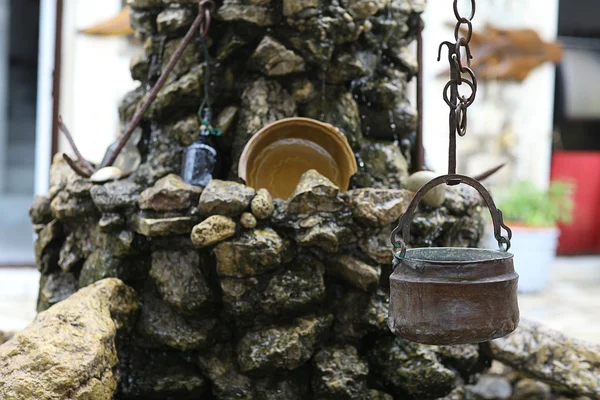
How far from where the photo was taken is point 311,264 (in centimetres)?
317

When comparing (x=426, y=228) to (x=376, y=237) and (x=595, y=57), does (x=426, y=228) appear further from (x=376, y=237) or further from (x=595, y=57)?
(x=595, y=57)

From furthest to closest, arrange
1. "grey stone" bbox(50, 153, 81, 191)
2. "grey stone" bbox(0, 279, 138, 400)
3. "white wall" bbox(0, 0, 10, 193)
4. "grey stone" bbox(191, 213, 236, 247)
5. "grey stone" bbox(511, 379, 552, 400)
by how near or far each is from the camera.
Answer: "white wall" bbox(0, 0, 10, 193) → "grey stone" bbox(511, 379, 552, 400) → "grey stone" bbox(50, 153, 81, 191) → "grey stone" bbox(191, 213, 236, 247) → "grey stone" bbox(0, 279, 138, 400)

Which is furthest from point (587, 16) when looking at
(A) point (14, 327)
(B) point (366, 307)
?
(A) point (14, 327)

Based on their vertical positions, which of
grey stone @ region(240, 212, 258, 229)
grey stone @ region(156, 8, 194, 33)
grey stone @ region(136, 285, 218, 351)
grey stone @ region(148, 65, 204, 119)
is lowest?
grey stone @ region(136, 285, 218, 351)

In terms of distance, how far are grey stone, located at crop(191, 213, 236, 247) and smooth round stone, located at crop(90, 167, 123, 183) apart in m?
0.77

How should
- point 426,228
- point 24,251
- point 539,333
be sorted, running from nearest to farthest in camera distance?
1. point 426,228
2. point 539,333
3. point 24,251

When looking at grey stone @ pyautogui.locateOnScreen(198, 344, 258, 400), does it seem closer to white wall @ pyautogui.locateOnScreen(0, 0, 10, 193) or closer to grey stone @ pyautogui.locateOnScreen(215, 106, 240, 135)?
grey stone @ pyautogui.locateOnScreen(215, 106, 240, 135)

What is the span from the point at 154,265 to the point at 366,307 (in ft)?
3.56

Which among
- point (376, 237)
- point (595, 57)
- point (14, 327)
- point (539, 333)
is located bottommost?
point (14, 327)

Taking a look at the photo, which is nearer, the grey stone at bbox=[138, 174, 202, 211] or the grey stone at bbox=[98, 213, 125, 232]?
the grey stone at bbox=[138, 174, 202, 211]

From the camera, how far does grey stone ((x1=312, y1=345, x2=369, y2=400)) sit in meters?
3.13

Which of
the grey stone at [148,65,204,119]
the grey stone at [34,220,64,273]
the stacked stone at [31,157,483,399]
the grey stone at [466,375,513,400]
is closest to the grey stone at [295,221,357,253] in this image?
the stacked stone at [31,157,483,399]

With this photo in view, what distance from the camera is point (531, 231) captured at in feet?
23.9

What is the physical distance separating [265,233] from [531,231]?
199 inches
